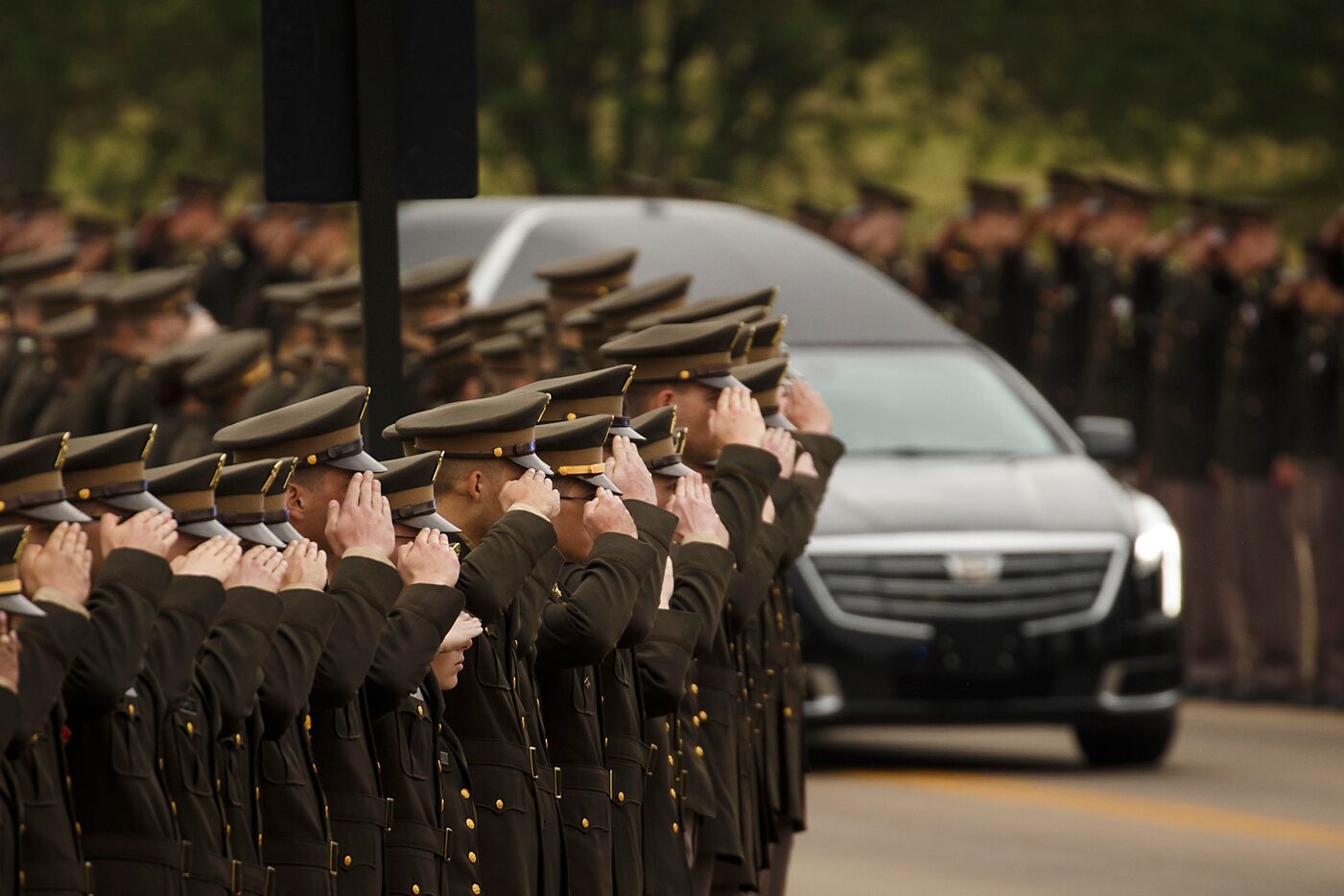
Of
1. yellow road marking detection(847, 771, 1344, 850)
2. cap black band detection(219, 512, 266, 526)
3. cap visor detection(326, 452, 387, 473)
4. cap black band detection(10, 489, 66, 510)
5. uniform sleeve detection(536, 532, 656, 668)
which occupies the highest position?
cap black band detection(10, 489, 66, 510)

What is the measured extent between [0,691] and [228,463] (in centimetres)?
180

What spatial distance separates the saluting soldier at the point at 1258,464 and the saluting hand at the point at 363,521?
10619mm

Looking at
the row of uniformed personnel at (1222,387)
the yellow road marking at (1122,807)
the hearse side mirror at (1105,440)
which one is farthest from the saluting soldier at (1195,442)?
Answer: the yellow road marking at (1122,807)

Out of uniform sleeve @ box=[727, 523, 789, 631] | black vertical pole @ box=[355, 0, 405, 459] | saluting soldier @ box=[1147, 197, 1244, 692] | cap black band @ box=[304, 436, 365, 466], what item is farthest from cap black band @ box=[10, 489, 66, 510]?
saluting soldier @ box=[1147, 197, 1244, 692]

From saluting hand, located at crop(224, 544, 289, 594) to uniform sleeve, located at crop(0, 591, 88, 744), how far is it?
2.18 ft

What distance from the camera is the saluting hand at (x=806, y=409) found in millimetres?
9617

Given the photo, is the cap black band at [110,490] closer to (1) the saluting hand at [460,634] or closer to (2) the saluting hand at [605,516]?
(1) the saluting hand at [460,634]

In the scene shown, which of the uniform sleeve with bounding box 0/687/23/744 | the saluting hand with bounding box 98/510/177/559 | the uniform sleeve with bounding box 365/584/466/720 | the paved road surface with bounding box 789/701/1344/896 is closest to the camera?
the uniform sleeve with bounding box 0/687/23/744

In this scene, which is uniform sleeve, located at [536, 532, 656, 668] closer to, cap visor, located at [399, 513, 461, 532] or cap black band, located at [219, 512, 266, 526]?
cap visor, located at [399, 513, 461, 532]

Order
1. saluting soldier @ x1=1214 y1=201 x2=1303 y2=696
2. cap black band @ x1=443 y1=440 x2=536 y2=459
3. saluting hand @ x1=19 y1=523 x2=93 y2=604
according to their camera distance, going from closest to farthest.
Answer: saluting hand @ x1=19 y1=523 x2=93 y2=604
cap black band @ x1=443 y1=440 x2=536 y2=459
saluting soldier @ x1=1214 y1=201 x2=1303 y2=696

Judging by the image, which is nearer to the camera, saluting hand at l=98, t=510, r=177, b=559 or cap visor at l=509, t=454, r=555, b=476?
saluting hand at l=98, t=510, r=177, b=559

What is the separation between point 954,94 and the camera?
26.9 meters

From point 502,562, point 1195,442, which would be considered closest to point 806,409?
point 502,562

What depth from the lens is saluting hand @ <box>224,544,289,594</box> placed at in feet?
→ 18.9
